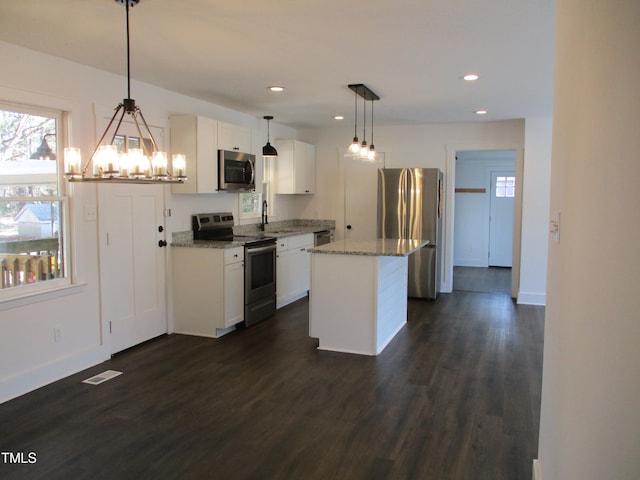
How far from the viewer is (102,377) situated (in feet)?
12.6

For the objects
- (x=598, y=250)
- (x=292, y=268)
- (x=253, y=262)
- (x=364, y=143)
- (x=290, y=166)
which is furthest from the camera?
(x=290, y=166)

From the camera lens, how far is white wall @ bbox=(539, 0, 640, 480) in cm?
84

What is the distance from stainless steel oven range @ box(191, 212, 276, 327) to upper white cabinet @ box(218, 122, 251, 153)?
78cm

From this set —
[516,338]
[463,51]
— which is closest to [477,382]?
[516,338]

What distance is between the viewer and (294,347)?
180 inches

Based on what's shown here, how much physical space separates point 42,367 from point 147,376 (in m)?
0.74

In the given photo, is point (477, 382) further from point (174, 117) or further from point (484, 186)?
point (484, 186)

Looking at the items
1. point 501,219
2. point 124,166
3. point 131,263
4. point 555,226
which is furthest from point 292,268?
point 501,219

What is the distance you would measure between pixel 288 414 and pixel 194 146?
2.85 m

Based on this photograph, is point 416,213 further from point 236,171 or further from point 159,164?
point 159,164

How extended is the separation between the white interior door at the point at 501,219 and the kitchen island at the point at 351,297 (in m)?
5.72

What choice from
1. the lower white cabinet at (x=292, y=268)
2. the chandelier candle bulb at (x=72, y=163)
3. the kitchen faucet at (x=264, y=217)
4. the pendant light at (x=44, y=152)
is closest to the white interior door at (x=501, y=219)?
the lower white cabinet at (x=292, y=268)

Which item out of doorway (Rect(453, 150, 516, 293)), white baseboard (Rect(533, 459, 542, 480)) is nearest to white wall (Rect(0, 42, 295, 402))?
white baseboard (Rect(533, 459, 542, 480))

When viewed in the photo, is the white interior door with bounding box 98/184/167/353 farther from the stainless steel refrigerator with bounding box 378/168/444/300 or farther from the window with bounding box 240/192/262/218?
the stainless steel refrigerator with bounding box 378/168/444/300
